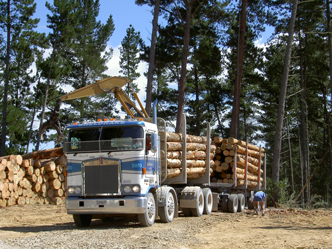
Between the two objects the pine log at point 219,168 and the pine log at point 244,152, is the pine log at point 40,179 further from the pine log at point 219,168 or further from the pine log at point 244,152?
the pine log at point 244,152

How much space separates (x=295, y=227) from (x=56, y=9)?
93.0ft

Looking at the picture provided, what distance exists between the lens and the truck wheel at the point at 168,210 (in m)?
11.3

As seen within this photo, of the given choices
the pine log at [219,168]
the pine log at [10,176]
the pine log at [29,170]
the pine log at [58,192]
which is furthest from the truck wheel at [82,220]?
the pine log at [219,168]

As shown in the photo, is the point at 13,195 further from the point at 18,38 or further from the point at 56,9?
the point at 56,9

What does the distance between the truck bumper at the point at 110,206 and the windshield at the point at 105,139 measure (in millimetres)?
1351

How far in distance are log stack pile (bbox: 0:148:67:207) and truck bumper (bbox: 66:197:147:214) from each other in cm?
615

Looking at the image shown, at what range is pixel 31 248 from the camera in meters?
7.56

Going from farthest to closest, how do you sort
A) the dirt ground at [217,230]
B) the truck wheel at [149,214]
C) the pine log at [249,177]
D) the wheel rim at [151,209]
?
→ the pine log at [249,177]
the wheel rim at [151,209]
the truck wheel at [149,214]
the dirt ground at [217,230]

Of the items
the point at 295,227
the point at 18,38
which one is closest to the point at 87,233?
the point at 295,227

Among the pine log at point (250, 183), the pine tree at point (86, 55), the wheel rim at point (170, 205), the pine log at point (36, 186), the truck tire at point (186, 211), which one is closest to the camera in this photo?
the wheel rim at point (170, 205)

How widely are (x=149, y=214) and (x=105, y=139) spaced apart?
2388 mm

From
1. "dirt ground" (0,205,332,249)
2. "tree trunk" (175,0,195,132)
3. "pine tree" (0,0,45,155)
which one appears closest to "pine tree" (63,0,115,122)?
"pine tree" (0,0,45,155)

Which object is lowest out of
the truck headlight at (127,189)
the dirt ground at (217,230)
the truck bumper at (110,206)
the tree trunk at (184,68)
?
the dirt ground at (217,230)

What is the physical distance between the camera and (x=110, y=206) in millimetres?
9891
